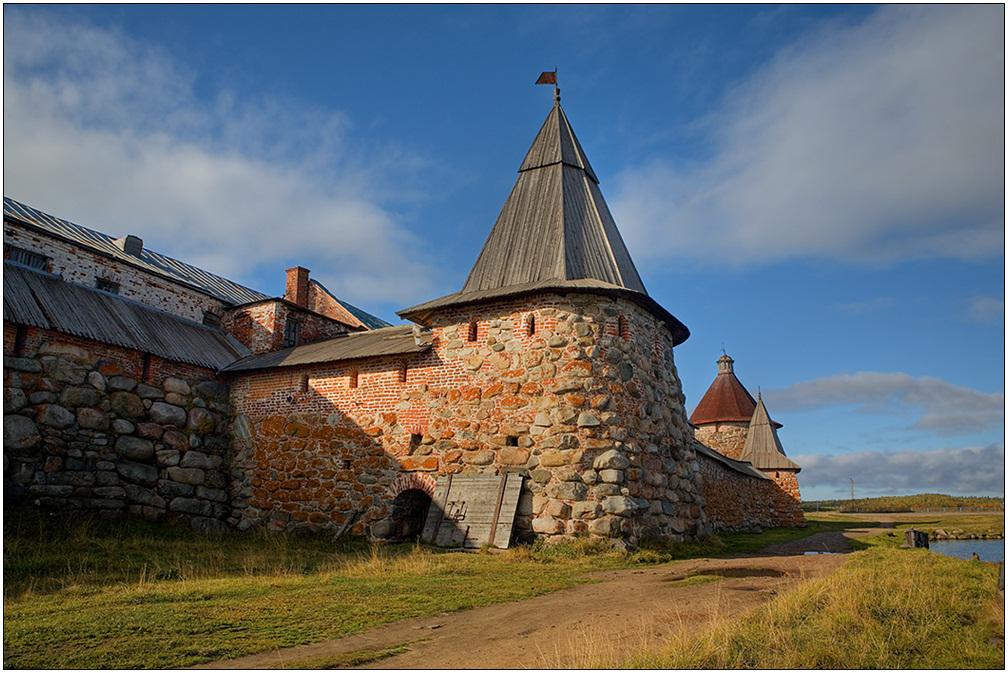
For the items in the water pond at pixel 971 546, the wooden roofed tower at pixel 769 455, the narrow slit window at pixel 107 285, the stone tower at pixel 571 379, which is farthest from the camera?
the wooden roofed tower at pixel 769 455

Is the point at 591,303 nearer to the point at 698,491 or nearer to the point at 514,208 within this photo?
the point at 514,208

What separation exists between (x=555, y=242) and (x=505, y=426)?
181 inches

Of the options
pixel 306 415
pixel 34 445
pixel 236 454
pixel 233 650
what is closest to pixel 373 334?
pixel 306 415

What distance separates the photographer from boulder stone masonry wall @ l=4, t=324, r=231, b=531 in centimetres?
1311

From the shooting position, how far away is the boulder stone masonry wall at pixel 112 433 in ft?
43.0

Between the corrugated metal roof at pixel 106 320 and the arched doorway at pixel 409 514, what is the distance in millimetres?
6662

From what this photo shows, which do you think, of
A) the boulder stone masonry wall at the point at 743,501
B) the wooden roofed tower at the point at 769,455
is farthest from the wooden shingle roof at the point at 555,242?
the wooden roofed tower at the point at 769,455

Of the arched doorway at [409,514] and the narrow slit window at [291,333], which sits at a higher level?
the narrow slit window at [291,333]

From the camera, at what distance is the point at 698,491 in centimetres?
1560

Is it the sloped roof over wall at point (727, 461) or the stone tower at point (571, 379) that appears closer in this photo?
the stone tower at point (571, 379)

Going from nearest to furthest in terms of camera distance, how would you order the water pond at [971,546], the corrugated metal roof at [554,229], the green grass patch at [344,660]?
the green grass patch at [344,660] < the corrugated metal roof at [554,229] < the water pond at [971,546]

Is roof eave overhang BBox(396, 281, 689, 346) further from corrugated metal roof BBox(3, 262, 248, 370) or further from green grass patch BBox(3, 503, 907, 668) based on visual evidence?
corrugated metal roof BBox(3, 262, 248, 370)

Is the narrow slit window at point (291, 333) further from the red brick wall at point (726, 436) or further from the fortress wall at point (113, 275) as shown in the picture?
the red brick wall at point (726, 436)

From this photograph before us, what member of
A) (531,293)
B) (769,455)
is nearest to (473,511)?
(531,293)
